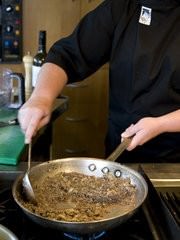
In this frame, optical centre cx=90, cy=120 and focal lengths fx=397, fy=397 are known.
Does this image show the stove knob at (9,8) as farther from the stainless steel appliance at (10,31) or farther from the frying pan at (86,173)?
the frying pan at (86,173)

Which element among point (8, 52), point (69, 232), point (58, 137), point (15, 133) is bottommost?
point (58, 137)

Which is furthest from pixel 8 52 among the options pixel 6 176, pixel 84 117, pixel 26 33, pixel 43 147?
pixel 6 176

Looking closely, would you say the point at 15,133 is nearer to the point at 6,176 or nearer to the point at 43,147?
the point at 6,176

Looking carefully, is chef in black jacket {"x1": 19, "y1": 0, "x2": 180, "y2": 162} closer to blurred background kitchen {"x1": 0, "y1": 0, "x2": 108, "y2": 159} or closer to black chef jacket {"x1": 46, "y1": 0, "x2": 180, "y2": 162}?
black chef jacket {"x1": 46, "y1": 0, "x2": 180, "y2": 162}

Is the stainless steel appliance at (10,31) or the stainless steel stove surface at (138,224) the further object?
the stainless steel appliance at (10,31)

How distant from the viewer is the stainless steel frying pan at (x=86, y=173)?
624 mm

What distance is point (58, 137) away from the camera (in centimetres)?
240

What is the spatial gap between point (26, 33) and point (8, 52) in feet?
0.48

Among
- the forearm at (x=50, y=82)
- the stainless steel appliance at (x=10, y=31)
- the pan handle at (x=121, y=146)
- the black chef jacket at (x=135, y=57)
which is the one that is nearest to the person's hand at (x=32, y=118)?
the forearm at (x=50, y=82)

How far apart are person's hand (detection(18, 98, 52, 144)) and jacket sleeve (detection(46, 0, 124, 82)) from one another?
29cm

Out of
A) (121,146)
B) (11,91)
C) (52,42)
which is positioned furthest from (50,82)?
(52,42)

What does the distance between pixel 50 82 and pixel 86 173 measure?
0.30m

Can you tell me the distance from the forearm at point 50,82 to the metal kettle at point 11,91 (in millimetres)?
344

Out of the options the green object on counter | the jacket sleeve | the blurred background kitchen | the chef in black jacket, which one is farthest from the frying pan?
the blurred background kitchen
